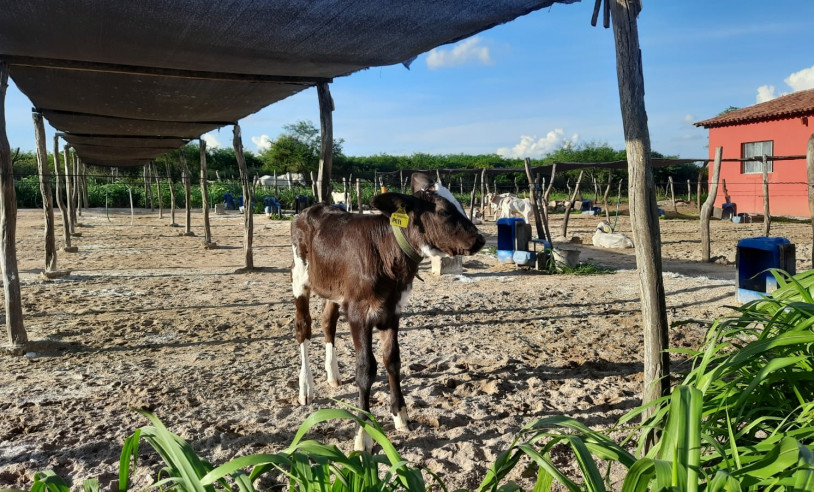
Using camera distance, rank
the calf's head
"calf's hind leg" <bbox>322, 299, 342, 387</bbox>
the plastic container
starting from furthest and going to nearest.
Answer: the plastic container, "calf's hind leg" <bbox>322, 299, 342, 387</bbox>, the calf's head

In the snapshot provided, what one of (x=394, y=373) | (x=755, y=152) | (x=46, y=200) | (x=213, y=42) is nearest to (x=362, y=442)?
(x=394, y=373)

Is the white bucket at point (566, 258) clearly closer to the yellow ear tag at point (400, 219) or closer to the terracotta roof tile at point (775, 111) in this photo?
the yellow ear tag at point (400, 219)

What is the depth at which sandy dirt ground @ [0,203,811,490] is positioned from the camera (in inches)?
133

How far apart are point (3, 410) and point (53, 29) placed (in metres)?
2.73

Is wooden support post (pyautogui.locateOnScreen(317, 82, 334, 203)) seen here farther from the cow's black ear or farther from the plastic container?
the plastic container

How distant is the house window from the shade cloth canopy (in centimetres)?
2204

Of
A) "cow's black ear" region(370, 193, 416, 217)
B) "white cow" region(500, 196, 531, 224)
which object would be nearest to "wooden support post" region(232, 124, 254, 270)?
"cow's black ear" region(370, 193, 416, 217)

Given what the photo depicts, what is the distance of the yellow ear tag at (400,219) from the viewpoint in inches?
136

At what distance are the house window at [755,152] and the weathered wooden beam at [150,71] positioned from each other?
875 inches

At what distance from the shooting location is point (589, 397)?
4.04 meters

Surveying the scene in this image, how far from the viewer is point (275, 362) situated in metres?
4.98

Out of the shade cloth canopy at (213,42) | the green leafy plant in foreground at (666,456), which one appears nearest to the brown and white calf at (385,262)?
the shade cloth canopy at (213,42)

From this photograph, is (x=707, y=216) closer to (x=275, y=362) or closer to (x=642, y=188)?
(x=642, y=188)

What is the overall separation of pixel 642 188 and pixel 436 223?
116cm
